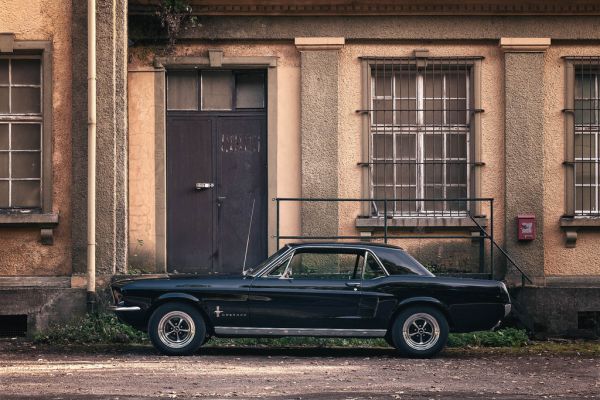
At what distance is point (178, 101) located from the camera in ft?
57.0

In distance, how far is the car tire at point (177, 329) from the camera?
13664mm

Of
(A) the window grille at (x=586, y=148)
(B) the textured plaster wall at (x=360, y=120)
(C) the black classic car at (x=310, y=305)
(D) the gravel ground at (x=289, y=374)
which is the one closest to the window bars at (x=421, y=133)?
(B) the textured plaster wall at (x=360, y=120)

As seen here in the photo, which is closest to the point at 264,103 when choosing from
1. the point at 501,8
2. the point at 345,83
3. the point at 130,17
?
the point at 345,83

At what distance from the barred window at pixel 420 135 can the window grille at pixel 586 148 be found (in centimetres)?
158

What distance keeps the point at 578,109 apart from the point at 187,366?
25.4ft

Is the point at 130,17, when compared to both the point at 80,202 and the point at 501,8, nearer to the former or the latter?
the point at 80,202

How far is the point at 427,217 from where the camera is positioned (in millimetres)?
17203

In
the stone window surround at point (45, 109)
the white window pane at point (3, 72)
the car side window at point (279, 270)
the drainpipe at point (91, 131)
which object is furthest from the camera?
the white window pane at point (3, 72)

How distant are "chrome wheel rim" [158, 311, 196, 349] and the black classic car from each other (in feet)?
0.04

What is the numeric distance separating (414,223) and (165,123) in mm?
3830

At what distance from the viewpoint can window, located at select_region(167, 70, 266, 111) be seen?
1738cm

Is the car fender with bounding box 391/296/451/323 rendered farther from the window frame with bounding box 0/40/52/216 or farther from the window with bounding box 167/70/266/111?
the window frame with bounding box 0/40/52/216

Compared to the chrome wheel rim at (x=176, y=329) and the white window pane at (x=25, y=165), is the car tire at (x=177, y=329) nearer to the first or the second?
the chrome wheel rim at (x=176, y=329)

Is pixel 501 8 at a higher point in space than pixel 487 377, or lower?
higher
